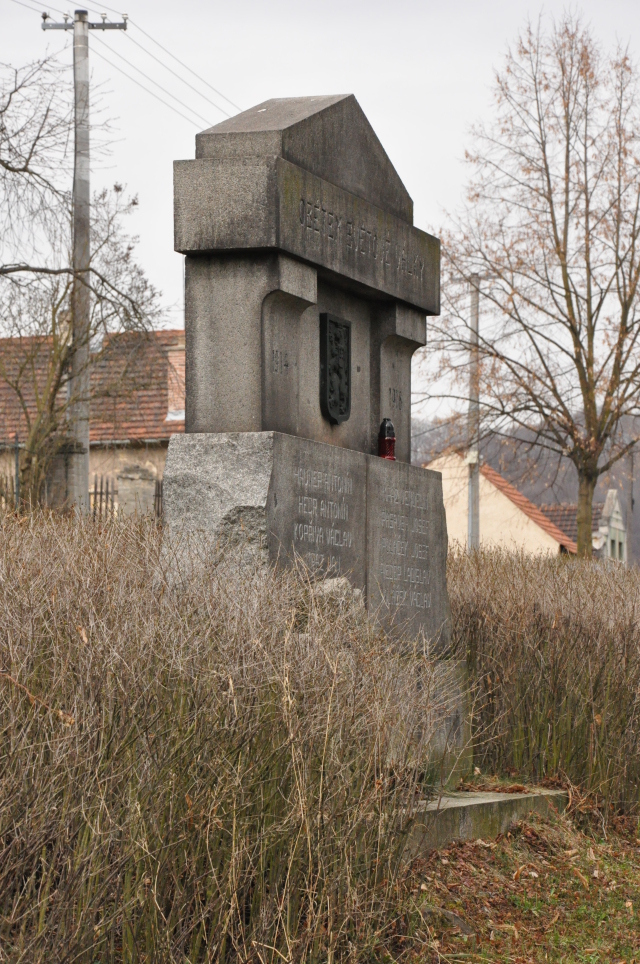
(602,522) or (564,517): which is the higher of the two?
(564,517)

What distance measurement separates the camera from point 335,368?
7.73 metres

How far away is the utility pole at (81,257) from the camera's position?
59.2ft

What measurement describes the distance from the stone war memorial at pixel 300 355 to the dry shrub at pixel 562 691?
1.51 ft

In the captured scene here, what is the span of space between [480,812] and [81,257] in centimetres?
1320

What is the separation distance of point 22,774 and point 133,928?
1.91 feet

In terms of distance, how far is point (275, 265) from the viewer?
6871mm

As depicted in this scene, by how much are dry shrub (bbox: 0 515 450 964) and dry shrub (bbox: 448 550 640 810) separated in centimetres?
282

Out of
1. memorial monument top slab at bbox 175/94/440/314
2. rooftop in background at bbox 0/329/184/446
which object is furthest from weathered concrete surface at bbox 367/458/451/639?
rooftop in background at bbox 0/329/184/446

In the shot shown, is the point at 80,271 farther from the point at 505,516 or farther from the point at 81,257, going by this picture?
the point at 505,516

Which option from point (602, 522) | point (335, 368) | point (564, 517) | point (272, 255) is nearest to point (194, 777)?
point (272, 255)

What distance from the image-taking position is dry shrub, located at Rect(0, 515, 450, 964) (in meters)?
3.50

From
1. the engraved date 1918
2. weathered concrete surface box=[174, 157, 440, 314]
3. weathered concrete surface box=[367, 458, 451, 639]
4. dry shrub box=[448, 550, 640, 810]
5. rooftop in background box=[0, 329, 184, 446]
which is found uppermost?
rooftop in background box=[0, 329, 184, 446]

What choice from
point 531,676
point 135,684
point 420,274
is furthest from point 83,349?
point 135,684

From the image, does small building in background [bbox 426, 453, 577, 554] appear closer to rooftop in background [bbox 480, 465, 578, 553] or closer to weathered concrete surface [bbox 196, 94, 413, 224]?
rooftop in background [bbox 480, 465, 578, 553]
